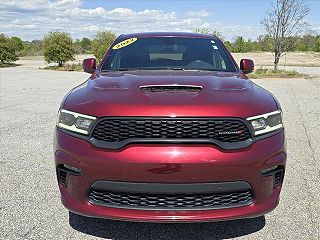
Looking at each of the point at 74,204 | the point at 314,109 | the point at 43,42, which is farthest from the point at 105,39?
the point at 74,204

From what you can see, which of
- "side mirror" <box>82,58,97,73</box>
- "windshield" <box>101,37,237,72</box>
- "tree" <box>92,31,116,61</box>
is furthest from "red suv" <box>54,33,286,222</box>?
"tree" <box>92,31,116,61</box>

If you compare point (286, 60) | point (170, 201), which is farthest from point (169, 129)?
point (286, 60)

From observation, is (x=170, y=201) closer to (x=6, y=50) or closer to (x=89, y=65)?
(x=89, y=65)

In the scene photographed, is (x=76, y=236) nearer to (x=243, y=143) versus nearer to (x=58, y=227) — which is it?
(x=58, y=227)

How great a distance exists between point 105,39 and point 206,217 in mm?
32457

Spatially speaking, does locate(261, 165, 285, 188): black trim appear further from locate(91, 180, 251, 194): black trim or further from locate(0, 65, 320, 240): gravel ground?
locate(0, 65, 320, 240): gravel ground

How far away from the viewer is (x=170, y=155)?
2252 millimetres

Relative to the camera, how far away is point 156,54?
3953 millimetres

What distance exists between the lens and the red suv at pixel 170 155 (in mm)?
2283

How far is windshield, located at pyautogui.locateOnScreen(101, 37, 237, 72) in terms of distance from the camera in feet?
12.3

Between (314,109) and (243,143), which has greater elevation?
(243,143)

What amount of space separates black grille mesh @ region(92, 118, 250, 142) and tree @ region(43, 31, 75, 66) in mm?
32328

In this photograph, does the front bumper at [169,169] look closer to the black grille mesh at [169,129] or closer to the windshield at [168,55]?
the black grille mesh at [169,129]

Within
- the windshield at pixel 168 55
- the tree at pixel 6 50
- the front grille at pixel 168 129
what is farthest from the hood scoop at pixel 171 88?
the tree at pixel 6 50
